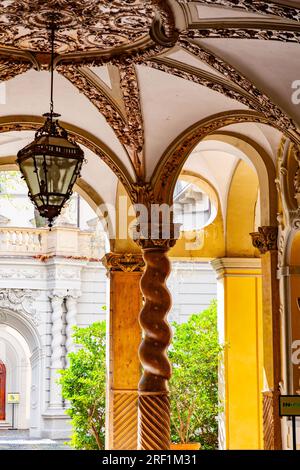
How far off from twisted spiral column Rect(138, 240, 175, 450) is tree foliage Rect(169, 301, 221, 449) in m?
4.12

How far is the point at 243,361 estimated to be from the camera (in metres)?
14.6

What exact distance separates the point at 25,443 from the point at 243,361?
23.8ft

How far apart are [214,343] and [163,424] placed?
14.1 ft

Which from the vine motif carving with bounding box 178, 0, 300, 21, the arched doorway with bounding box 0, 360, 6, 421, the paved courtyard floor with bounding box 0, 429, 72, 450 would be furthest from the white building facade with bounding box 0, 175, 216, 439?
the vine motif carving with bounding box 178, 0, 300, 21

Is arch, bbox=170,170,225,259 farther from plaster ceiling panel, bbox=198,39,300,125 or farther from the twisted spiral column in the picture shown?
plaster ceiling panel, bbox=198,39,300,125

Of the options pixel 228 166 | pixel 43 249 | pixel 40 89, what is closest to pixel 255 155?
pixel 228 166

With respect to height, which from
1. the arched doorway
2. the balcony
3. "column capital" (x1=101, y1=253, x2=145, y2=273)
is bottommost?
the arched doorway

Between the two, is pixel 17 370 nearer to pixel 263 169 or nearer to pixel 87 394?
pixel 87 394

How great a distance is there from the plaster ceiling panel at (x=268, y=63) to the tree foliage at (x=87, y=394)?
8.01 meters

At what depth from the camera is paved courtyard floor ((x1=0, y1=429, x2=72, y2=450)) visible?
748 inches

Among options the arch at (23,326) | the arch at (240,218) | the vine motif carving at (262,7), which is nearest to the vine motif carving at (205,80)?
the vine motif carving at (262,7)

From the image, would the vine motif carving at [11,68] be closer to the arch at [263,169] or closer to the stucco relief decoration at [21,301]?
the arch at [263,169]

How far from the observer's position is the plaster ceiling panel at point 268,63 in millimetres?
8227
